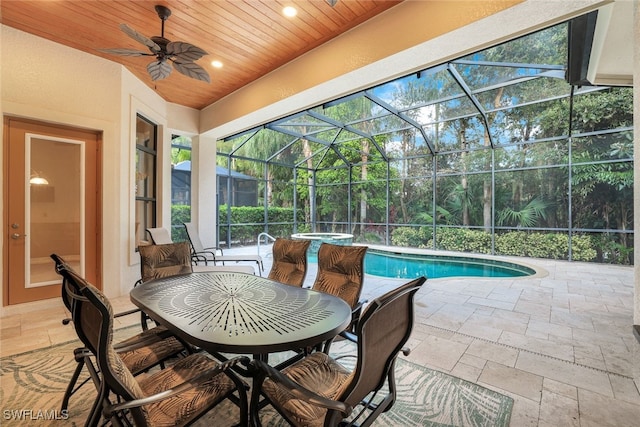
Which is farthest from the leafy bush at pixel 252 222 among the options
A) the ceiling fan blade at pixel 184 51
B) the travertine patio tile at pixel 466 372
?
the travertine patio tile at pixel 466 372

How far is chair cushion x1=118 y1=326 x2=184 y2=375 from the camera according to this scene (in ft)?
5.80

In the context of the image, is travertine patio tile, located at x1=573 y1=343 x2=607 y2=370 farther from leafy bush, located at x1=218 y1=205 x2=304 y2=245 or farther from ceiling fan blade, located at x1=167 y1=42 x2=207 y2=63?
leafy bush, located at x1=218 y1=205 x2=304 y2=245

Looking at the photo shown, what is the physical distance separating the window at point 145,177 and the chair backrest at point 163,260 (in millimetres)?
2314

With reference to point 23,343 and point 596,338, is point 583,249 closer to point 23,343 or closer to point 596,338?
point 596,338

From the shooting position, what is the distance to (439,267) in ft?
26.0

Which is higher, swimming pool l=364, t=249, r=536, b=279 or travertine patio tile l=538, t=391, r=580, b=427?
travertine patio tile l=538, t=391, r=580, b=427

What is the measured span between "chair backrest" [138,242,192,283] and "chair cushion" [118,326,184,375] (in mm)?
916

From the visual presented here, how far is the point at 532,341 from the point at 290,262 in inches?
102

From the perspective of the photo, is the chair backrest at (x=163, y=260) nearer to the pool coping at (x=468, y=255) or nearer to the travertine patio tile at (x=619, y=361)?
the travertine patio tile at (x=619, y=361)

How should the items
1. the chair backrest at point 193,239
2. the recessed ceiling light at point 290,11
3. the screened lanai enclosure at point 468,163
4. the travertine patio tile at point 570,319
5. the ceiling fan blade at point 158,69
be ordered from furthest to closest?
the screened lanai enclosure at point 468,163 → the chair backrest at point 193,239 → the ceiling fan blade at point 158,69 → the travertine patio tile at point 570,319 → the recessed ceiling light at point 290,11

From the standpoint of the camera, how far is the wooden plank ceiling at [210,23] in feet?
10.00

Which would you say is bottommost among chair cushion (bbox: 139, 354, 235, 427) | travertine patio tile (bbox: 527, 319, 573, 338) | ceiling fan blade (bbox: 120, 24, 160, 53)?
travertine patio tile (bbox: 527, 319, 573, 338)

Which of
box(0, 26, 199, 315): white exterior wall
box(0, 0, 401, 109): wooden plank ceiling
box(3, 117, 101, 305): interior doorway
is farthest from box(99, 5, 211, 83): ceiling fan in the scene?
box(3, 117, 101, 305): interior doorway

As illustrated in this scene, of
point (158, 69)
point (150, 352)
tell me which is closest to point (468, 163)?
point (158, 69)
